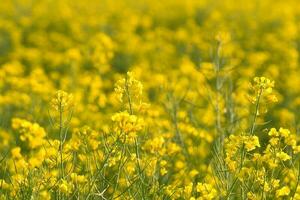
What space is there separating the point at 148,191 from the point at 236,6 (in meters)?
8.40

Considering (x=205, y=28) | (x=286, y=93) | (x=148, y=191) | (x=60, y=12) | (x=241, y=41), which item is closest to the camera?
(x=148, y=191)

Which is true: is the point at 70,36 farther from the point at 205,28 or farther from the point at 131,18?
the point at 205,28

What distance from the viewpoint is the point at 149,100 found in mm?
6469

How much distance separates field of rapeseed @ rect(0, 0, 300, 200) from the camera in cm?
310

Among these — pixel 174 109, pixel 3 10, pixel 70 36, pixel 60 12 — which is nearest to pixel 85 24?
pixel 70 36

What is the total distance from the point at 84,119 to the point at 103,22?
14.2 feet

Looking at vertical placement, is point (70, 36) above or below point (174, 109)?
above

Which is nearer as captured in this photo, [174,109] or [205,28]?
[174,109]

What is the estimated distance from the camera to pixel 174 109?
4113 mm

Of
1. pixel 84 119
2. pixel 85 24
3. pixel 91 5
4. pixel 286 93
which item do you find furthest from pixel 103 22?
pixel 84 119

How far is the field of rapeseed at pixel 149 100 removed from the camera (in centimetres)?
310

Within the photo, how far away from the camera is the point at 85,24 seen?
32.1 ft

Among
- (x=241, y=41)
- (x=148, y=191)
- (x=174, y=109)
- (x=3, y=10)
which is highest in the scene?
(x=3, y=10)

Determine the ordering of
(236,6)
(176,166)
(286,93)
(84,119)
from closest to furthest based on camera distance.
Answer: (176,166) → (84,119) → (286,93) → (236,6)
